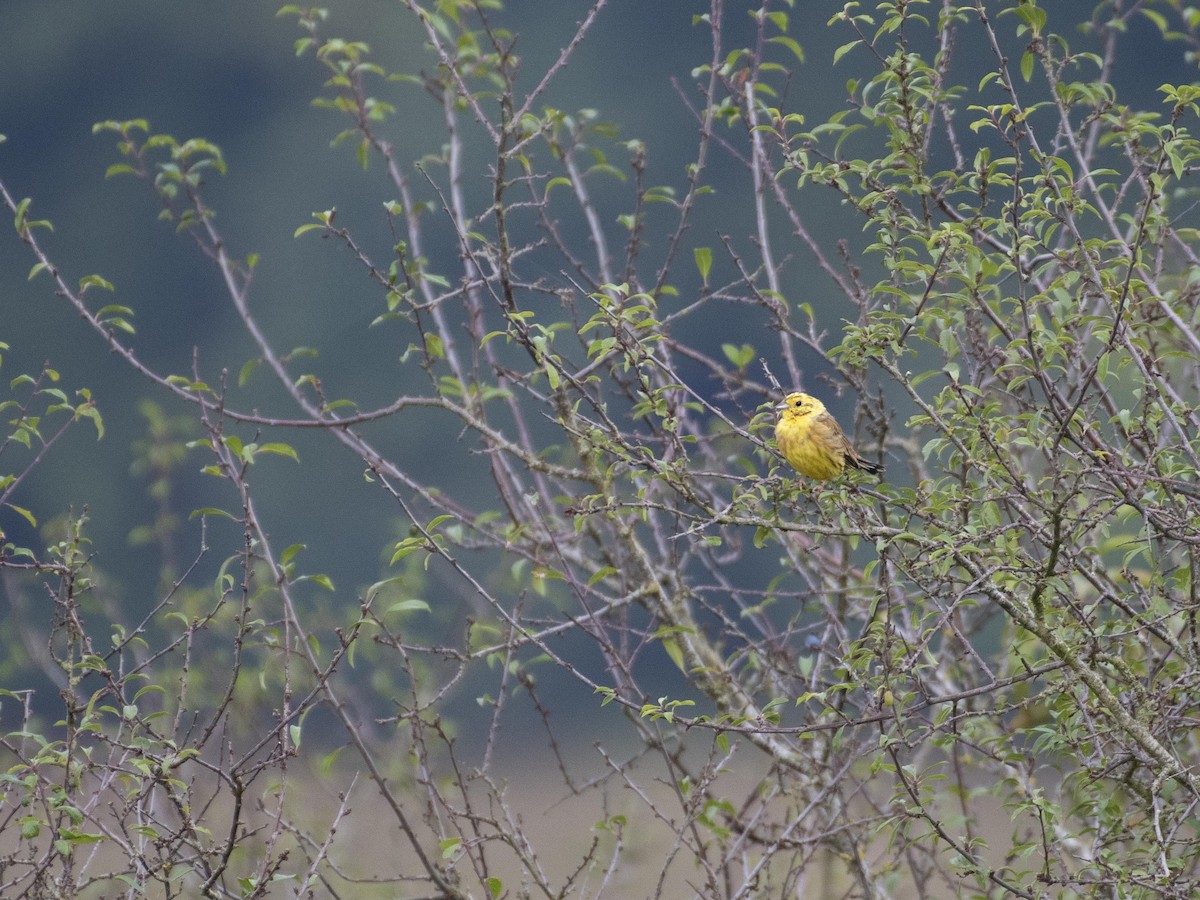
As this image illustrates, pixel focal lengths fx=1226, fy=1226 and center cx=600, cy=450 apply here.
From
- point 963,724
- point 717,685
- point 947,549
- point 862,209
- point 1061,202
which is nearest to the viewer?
point 947,549

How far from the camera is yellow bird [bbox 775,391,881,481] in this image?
2.80 metres

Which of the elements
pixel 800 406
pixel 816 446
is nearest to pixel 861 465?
pixel 816 446

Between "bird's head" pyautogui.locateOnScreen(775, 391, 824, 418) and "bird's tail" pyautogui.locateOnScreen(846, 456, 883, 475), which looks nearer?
"bird's tail" pyautogui.locateOnScreen(846, 456, 883, 475)

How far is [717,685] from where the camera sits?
3.48m

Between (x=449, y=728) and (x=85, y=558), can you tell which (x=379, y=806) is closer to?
(x=449, y=728)

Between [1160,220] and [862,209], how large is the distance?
1.94 ft

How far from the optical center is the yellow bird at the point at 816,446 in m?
2.80

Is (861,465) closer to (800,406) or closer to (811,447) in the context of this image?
(811,447)

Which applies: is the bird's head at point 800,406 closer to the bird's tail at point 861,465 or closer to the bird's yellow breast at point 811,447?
the bird's yellow breast at point 811,447

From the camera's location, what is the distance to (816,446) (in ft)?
9.28

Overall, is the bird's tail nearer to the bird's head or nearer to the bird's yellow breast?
the bird's yellow breast

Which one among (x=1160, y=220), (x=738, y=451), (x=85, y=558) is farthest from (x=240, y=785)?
(x=738, y=451)

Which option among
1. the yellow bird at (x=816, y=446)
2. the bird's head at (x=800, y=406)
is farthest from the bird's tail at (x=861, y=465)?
the bird's head at (x=800, y=406)

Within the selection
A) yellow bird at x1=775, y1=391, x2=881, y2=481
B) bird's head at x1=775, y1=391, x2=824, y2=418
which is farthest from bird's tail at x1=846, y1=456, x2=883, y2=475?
bird's head at x1=775, y1=391, x2=824, y2=418
